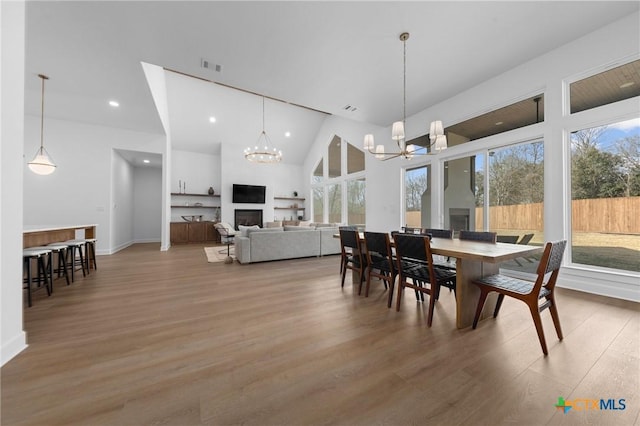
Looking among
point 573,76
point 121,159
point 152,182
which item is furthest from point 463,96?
point 152,182

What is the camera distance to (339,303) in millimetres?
2615

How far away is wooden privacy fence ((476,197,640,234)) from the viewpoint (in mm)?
2752

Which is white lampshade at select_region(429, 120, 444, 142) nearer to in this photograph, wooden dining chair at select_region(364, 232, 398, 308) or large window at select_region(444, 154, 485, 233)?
wooden dining chair at select_region(364, 232, 398, 308)

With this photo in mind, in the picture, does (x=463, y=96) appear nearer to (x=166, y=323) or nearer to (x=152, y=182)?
(x=166, y=323)

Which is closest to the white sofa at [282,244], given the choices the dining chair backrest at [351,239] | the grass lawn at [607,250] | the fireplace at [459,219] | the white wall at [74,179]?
the dining chair backrest at [351,239]

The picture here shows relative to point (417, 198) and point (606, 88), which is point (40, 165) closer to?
point (417, 198)

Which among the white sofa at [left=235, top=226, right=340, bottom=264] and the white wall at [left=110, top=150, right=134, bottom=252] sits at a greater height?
the white wall at [left=110, top=150, right=134, bottom=252]

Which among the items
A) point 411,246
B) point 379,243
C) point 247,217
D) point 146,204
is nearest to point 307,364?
point 411,246

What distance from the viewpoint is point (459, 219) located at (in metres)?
4.63

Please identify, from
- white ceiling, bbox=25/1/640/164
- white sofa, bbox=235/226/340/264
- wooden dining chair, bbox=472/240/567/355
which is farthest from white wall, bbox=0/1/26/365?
wooden dining chair, bbox=472/240/567/355

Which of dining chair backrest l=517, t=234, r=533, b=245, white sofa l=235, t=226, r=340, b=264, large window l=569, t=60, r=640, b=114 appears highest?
large window l=569, t=60, r=640, b=114

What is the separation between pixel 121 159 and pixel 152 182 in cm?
224

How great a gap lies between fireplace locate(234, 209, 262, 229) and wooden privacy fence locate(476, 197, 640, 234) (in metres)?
7.87

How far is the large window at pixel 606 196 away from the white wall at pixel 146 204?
1099 centimetres
